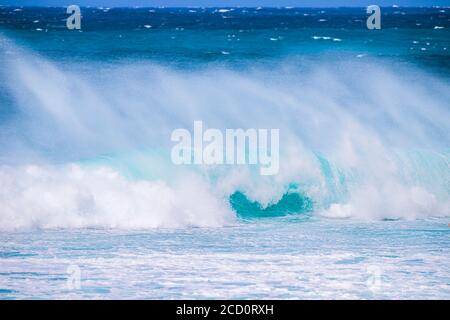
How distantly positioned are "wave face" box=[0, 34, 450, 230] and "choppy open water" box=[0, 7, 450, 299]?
19mm

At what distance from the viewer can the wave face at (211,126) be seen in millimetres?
6090

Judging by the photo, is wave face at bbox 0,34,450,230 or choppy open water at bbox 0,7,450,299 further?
wave face at bbox 0,34,450,230

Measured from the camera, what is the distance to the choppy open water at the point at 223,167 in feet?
17.2

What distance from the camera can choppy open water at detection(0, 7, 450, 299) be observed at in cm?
525

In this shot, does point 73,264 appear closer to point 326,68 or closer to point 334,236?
point 334,236

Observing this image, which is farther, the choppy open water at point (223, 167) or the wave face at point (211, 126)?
the wave face at point (211, 126)

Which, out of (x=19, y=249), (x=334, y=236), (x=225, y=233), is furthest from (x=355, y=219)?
(x=19, y=249)

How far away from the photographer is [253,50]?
761 centimetres

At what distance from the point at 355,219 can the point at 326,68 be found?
166 centimetres

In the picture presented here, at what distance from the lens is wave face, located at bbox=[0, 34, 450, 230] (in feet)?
20.0

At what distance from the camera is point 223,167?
245 inches

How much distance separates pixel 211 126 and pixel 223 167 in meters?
0.41

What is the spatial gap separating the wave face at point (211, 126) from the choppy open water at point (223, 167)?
2 cm

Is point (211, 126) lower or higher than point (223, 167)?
higher
